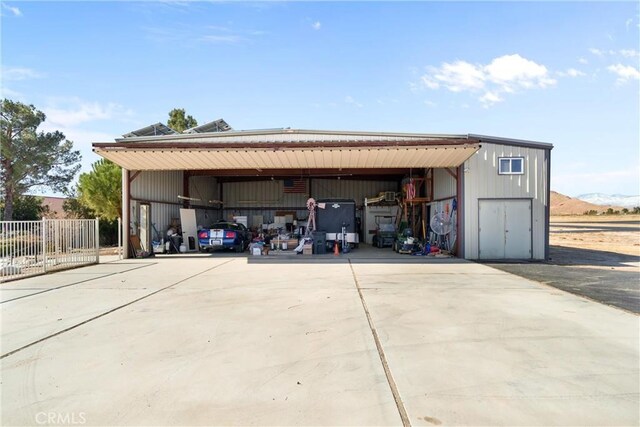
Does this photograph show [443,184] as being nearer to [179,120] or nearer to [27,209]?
[179,120]

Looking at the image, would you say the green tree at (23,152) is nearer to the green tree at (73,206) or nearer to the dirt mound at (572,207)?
the green tree at (73,206)

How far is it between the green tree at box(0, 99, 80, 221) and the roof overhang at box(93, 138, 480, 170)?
671 inches

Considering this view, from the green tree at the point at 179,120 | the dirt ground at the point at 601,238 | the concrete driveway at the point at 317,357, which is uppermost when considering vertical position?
the green tree at the point at 179,120

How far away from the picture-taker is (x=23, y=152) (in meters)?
24.9

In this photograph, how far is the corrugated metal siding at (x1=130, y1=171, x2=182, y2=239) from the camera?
1499 centimetres

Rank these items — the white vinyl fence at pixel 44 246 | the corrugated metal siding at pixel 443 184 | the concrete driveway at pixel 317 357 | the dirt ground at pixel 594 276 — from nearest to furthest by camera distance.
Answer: the concrete driveway at pixel 317 357, the dirt ground at pixel 594 276, the white vinyl fence at pixel 44 246, the corrugated metal siding at pixel 443 184

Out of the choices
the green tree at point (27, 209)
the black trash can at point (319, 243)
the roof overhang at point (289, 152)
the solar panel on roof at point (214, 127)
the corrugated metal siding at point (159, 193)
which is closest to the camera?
the roof overhang at point (289, 152)

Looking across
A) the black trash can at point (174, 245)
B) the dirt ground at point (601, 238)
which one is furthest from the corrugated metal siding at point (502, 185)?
the black trash can at point (174, 245)

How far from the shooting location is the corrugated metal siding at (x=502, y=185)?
13258 millimetres

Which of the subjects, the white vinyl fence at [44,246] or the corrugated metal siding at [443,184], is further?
the corrugated metal siding at [443,184]

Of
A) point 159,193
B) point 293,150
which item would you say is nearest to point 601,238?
point 293,150

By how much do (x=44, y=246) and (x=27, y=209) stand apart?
25.3 m

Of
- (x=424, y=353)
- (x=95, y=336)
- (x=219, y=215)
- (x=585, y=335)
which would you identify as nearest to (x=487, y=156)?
(x=585, y=335)

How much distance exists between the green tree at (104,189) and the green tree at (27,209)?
34.3ft
